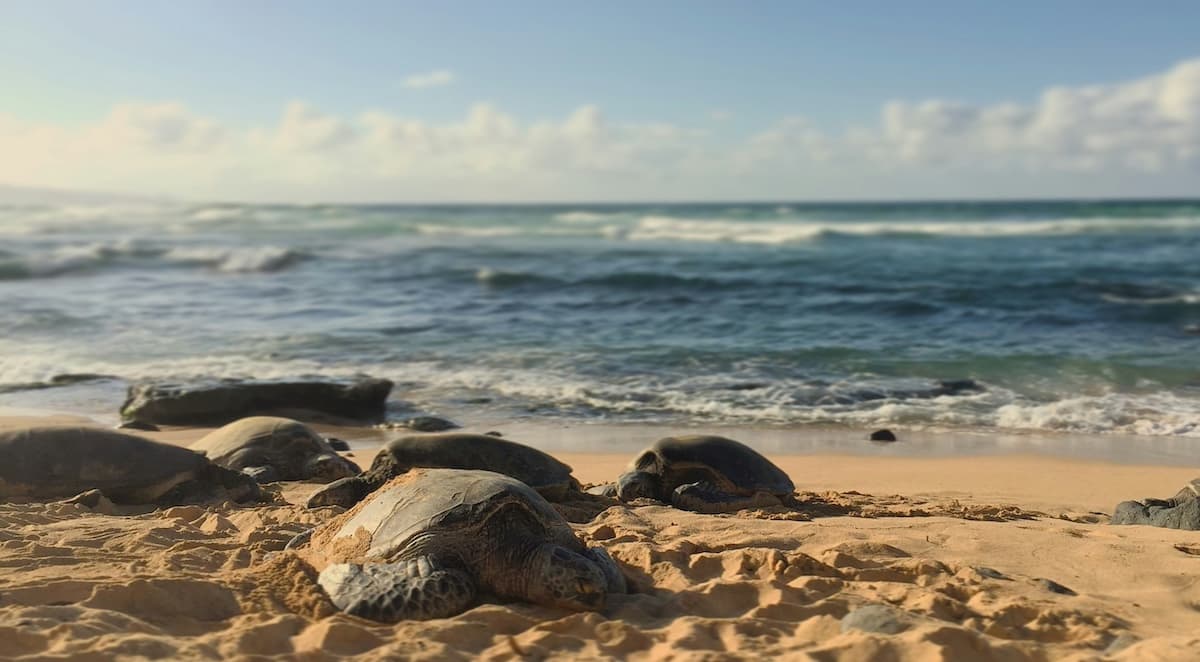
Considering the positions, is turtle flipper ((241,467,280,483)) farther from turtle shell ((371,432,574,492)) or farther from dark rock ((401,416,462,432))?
dark rock ((401,416,462,432))

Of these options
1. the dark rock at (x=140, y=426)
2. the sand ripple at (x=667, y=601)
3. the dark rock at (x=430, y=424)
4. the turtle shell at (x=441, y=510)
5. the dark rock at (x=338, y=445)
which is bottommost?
the dark rock at (x=140, y=426)

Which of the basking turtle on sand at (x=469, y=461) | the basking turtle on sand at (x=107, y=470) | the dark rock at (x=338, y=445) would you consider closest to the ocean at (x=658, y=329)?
the dark rock at (x=338, y=445)

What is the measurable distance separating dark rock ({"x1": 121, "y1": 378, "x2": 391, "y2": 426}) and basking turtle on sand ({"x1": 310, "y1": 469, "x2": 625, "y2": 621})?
5.28 metres

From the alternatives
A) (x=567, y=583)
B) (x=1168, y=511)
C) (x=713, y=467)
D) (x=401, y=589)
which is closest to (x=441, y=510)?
(x=401, y=589)

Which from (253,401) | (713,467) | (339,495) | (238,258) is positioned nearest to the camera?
(339,495)

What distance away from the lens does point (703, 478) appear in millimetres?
6469

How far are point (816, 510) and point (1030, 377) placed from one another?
622 centimetres

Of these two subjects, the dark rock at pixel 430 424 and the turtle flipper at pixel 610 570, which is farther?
the dark rock at pixel 430 424

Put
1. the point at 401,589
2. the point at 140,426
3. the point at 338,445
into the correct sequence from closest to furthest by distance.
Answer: the point at 401,589 → the point at 338,445 → the point at 140,426

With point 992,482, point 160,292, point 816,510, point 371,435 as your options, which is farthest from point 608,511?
point 160,292

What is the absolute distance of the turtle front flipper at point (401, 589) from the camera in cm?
388

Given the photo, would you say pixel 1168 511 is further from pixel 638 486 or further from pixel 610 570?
pixel 610 570

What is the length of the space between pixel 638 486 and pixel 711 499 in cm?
49

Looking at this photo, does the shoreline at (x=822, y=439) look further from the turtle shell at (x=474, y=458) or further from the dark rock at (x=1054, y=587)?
the dark rock at (x=1054, y=587)
